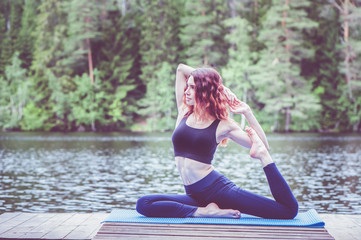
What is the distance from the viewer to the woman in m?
4.09

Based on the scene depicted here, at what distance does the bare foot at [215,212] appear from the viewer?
13.9 ft

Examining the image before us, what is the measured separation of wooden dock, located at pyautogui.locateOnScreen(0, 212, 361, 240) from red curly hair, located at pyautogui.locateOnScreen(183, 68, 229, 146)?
0.86 m

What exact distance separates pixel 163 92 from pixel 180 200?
37901 mm

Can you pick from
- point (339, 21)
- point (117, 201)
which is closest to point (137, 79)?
point (339, 21)

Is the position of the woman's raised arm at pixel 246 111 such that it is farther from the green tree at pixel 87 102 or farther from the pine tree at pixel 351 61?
the green tree at pixel 87 102

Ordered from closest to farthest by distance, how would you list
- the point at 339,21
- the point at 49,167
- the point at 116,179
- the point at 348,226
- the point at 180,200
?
the point at 180,200 < the point at 348,226 < the point at 116,179 < the point at 49,167 < the point at 339,21

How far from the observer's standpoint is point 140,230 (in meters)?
3.93

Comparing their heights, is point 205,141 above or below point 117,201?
above

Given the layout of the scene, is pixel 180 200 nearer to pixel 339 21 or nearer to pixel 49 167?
pixel 49 167

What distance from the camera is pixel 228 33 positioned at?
1773 inches

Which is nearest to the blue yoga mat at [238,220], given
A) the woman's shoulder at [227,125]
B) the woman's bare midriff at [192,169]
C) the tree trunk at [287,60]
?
the woman's bare midriff at [192,169]

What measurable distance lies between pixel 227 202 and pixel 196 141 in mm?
569

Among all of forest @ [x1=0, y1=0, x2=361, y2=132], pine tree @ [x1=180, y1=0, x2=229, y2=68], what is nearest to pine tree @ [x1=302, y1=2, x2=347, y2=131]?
forest @ [x1=0, y1=0, x2=361, y2=132]

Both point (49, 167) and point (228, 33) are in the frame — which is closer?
point (49, 167)
